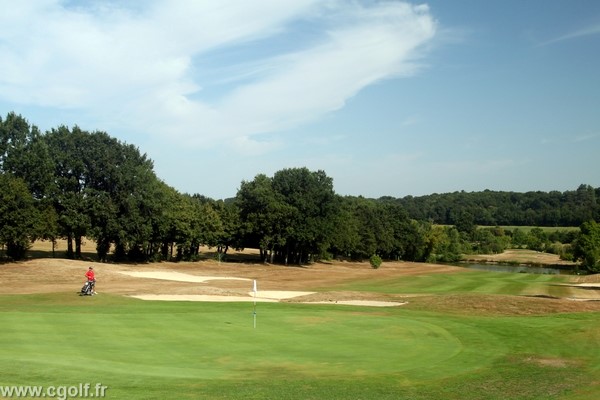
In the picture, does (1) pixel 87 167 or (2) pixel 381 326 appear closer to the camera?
(2) pixel 381 326

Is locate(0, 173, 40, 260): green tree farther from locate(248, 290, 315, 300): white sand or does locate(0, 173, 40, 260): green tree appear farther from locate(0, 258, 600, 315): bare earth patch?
locate(248, 290, 315, 300): white sand

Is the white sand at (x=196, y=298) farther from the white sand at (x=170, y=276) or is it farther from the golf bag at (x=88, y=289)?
the white sand at (x=170, y=276)

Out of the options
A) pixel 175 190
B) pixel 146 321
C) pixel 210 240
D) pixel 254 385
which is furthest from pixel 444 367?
pixel 175 190

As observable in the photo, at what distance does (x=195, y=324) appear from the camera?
25.8 metres

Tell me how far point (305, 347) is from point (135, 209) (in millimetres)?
55772

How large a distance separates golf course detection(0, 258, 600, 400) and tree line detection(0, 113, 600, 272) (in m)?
28.3

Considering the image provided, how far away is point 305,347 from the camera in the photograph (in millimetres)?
21391

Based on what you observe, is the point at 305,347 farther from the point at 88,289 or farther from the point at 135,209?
the point at 135,209

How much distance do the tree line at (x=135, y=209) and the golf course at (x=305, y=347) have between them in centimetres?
2833

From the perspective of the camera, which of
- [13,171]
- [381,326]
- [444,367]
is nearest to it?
[444,367]

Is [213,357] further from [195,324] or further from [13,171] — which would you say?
[13,171]

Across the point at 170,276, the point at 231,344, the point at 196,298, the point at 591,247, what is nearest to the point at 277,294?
the point at 196,298

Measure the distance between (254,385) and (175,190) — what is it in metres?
78.3

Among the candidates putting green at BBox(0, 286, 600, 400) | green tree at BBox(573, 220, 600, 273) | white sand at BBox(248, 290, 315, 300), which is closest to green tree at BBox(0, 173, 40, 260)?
white sand at BBox(248, 290, 315, 300)
